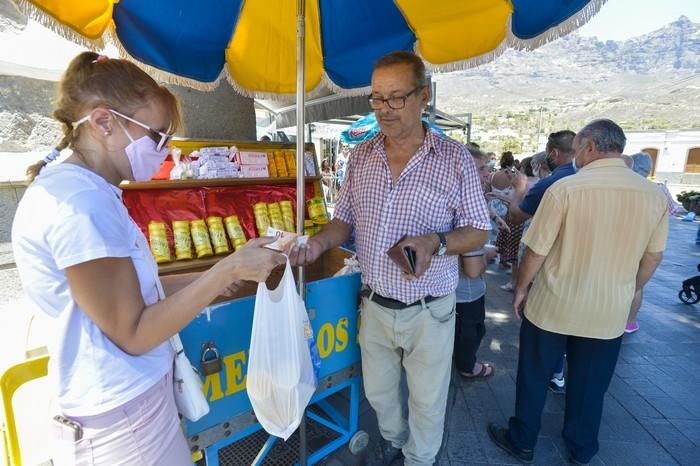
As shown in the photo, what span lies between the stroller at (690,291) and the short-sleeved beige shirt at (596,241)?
3917mm

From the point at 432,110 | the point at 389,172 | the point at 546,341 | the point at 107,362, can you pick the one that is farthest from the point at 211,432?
the point at 432,110

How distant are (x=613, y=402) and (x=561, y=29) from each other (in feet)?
8.94

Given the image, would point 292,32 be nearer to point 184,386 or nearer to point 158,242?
point 158,242

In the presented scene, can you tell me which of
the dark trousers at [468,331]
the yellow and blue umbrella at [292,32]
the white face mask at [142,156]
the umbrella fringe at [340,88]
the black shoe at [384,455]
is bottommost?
the black shoe at [384,455]

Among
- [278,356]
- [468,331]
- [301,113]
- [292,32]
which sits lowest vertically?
[468,331]

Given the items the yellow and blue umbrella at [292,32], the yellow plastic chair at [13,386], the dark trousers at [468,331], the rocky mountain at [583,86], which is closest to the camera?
the yellow plastic chair at [13,386]

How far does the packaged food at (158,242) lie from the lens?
8.07ft

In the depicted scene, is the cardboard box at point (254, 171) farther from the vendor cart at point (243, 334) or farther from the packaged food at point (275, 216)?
the packaged food at point (275, 216)

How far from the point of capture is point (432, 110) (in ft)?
24.7

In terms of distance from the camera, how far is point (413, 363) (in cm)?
178

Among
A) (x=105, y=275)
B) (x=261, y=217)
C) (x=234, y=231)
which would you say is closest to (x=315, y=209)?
(x=261, y=217)

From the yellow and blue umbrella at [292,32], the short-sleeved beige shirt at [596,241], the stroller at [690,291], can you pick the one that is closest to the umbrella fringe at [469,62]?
the yellow and blue umbrella at [292,32]

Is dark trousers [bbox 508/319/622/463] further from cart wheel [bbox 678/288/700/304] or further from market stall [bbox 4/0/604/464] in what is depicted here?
cart wheel [bbox 678/288/700/304]

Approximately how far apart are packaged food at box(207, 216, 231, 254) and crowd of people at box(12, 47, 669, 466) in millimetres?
1209
